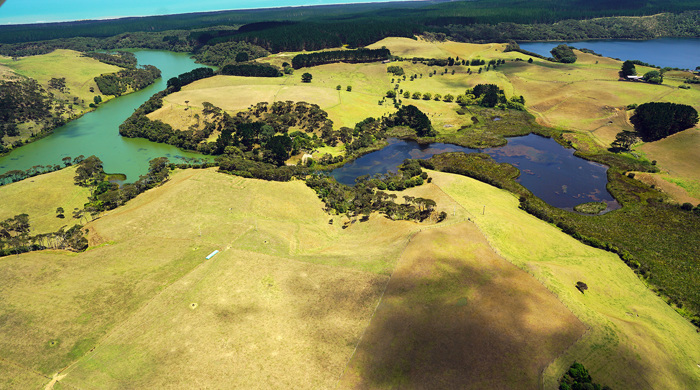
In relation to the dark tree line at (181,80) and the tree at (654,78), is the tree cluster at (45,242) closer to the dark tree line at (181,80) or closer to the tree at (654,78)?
the dark tree line at (181,80)

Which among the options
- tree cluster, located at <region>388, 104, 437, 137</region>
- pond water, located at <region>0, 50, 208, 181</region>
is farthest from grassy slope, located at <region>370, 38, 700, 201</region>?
pond water, located at <region>0, 50, 208, 181</region>

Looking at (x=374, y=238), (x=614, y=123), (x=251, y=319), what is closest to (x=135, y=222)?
(x=251, y=319)

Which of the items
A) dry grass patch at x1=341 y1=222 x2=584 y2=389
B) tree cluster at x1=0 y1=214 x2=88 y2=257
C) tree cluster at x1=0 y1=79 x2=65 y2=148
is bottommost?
dry grass patch at x1=341 y1=222 x2=584 y2=389

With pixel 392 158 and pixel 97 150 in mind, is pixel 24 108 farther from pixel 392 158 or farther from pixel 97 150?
pixel 392 158

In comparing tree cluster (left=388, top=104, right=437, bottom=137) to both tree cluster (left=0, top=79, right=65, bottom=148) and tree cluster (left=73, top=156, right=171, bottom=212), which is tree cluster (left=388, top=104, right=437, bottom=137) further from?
tree cluster (left=0, top=79, right=65, bottom=148)

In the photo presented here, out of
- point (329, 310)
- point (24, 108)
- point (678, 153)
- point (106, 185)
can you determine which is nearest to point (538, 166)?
point (678, 153)
